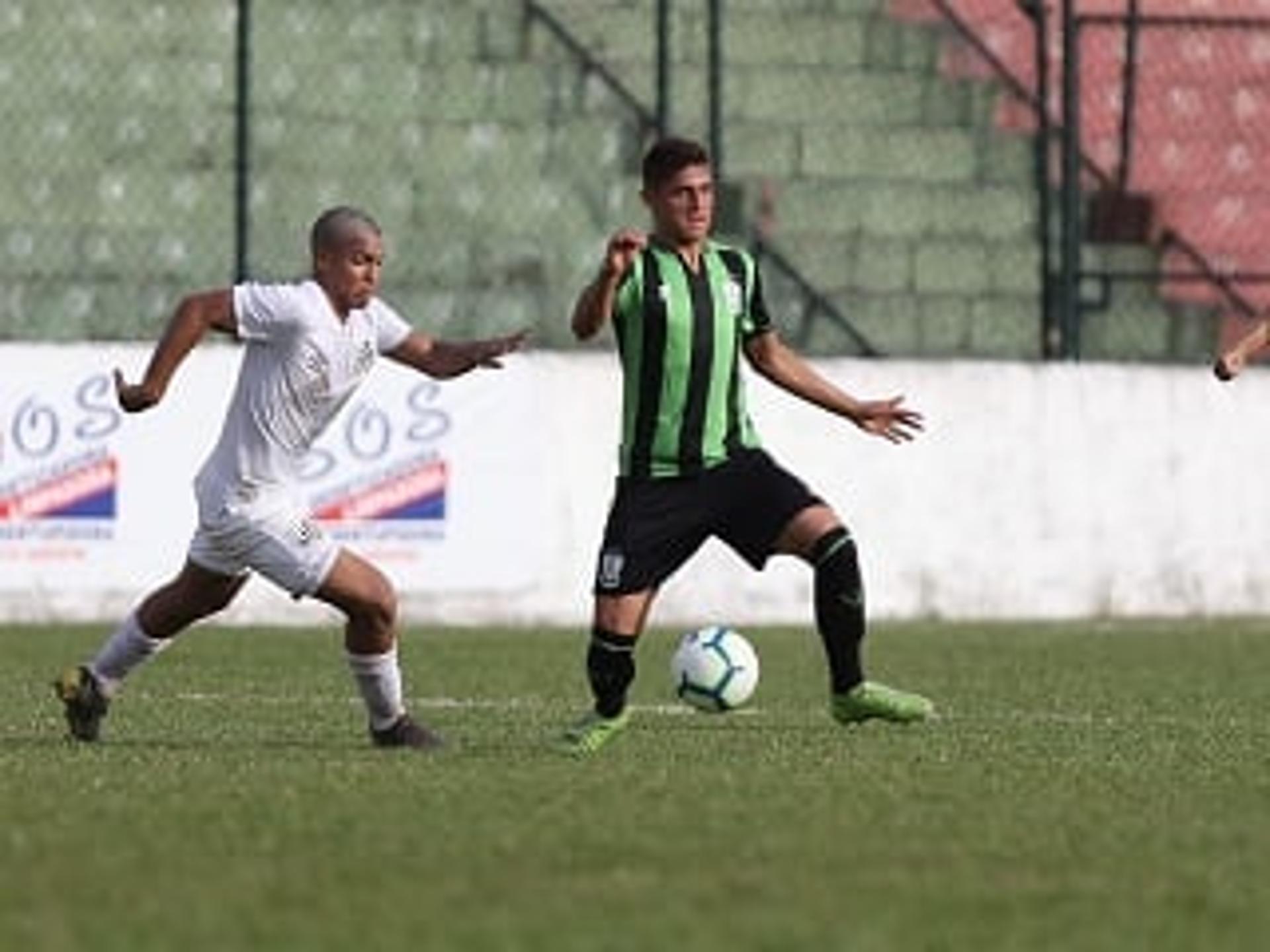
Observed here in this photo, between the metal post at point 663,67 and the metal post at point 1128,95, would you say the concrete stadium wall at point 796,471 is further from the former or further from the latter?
the metal post at point 1128,95

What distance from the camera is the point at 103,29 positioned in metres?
25.4

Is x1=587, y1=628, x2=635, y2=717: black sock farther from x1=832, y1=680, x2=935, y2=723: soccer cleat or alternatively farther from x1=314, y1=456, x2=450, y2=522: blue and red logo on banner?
x1=314, y1=456, x2=450, y2=522: blue and red logo on banner

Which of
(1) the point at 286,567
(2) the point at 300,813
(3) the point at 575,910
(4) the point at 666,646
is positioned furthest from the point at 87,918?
(4) the point at 666,646

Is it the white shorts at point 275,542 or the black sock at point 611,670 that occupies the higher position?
the white shorts at point 275,542

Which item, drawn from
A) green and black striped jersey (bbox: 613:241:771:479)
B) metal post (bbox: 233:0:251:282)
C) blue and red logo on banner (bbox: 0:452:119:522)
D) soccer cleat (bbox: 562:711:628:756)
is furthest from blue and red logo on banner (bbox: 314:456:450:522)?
soccer cleat (bbox: 562:711:628:756)

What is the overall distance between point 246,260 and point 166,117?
140 centimetres

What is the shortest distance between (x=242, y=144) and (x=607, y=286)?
1162cm

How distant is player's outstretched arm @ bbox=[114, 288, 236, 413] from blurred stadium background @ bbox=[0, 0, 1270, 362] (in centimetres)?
1073

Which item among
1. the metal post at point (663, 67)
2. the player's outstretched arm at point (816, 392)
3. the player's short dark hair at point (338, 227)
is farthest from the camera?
the metal post at point (663, 67)

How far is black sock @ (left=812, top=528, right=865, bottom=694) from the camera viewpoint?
553 inches

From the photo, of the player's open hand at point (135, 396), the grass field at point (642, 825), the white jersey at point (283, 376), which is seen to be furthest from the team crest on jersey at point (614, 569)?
the player's open hand at point (135, 396)

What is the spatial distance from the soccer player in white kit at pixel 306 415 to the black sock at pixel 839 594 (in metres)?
1.38

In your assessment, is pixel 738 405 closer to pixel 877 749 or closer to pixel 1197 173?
pixel 877 749

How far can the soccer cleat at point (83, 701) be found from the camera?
13.7 meters
